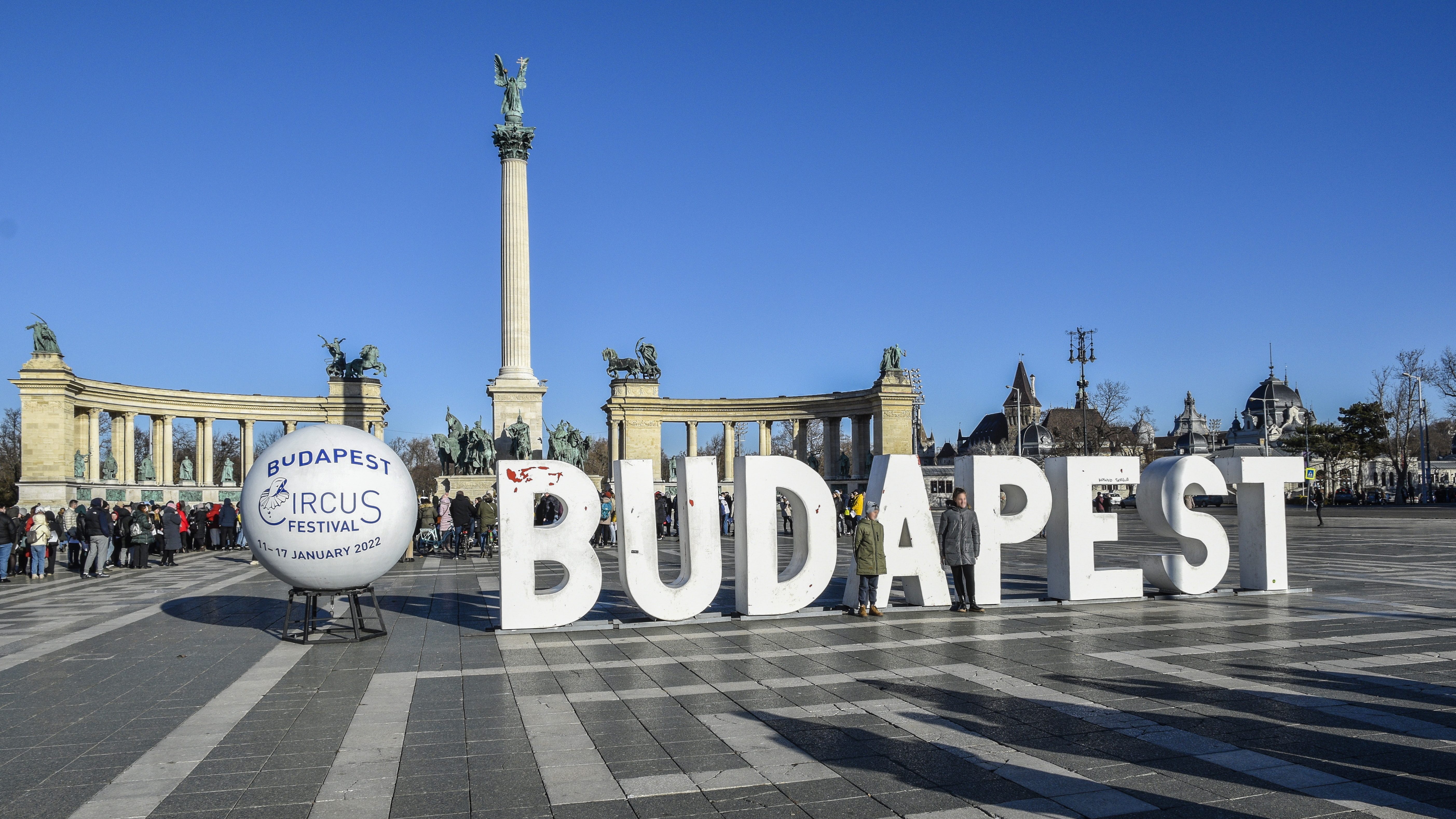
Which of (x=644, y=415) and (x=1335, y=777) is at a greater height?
(x=644, y=415)

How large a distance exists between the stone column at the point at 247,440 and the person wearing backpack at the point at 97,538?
4711cm

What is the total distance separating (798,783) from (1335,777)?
3433 millimetres

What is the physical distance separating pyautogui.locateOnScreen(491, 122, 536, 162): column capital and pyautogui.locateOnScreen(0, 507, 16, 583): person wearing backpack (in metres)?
37.1

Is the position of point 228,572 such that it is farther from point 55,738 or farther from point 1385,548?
point 1385,548

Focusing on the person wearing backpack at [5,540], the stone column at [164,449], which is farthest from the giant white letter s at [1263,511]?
the stone column at [164,449]

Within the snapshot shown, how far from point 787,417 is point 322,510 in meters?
64.0

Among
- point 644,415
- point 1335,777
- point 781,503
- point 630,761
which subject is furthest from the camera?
point 644,415

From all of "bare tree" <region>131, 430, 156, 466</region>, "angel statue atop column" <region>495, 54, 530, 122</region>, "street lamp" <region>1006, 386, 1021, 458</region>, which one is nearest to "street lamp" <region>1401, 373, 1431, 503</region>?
"street lamp" <region>1006, 386, 1021, 458</region>

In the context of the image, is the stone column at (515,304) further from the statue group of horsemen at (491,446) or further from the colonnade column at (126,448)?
the colonnade column at (126,448)

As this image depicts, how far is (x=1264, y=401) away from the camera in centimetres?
12900

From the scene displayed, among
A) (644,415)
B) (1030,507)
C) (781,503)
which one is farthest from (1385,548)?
(644,415)

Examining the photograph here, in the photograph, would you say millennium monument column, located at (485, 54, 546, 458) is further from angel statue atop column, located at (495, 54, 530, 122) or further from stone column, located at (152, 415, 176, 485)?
stone column, located at (152, 415, 176, 485)

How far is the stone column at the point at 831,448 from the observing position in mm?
76188

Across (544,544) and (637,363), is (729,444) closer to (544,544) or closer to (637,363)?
(637,363)
